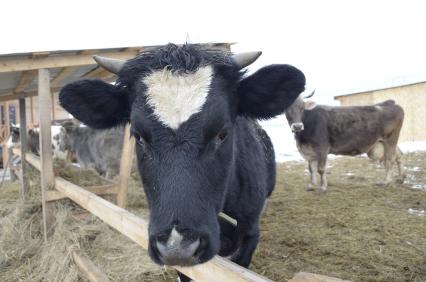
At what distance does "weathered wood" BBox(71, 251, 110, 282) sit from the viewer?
362 centimetres

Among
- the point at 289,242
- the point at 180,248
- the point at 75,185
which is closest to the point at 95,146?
the point at 75,185

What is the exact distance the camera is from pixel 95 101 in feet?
8.38

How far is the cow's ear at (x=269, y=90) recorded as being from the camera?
240cm

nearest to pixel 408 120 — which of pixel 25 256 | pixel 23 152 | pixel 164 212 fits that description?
pixel 23 152

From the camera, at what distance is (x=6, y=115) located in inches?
757

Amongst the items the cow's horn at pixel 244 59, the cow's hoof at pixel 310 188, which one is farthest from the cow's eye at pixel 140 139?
the cow's hoof at pixel 310 188

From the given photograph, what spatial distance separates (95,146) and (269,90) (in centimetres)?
902

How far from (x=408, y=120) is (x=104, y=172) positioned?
16.4m

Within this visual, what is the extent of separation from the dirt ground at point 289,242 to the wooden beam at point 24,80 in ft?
6.03

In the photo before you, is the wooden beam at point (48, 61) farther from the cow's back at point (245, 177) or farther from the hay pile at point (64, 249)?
the cow's back at point (245, 177)

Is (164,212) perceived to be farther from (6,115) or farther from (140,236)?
(6,115)

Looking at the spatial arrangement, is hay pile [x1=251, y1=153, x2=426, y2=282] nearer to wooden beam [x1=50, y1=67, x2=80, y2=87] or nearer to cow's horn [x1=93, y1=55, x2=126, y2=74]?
cow's horn [x1=93, y1=55, x2=126, y2=74]

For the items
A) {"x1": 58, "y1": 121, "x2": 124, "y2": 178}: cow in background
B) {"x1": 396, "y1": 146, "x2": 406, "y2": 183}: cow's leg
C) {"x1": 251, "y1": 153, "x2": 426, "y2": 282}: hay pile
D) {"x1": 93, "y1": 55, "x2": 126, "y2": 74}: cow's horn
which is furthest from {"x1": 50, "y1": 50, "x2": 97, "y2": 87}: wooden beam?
{"x1": 396, "y1": 146, "x2": 406, "y2": 183}: cow's leg

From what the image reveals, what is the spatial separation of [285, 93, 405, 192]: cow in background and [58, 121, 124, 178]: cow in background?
4.50 metres
